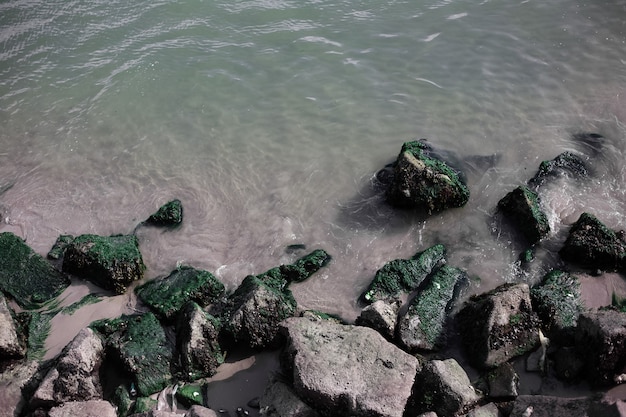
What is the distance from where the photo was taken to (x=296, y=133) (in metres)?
9.91

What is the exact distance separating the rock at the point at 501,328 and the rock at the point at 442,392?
531mm

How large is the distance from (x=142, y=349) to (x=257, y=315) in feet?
4.61

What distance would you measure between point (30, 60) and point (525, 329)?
11.5m

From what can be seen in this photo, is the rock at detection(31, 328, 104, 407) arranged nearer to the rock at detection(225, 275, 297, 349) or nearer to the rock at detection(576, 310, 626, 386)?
the rock at detection(225, 275, 297, 349)

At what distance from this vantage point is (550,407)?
17.5ft

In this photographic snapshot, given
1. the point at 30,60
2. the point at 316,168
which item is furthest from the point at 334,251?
the point at 30,60

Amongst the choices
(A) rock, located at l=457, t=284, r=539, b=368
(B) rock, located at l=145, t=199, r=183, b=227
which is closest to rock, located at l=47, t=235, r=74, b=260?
(B) rock, located at l=145, t=199, r=183, b=227

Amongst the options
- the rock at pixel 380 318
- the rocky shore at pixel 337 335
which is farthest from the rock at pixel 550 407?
the rock at pixel 380 318

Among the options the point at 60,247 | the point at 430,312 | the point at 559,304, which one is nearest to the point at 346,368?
the point at 430,312

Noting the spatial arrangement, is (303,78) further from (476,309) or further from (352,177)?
(476,309)

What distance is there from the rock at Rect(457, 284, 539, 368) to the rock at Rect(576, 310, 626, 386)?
0.57m

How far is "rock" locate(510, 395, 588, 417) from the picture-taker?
5239 millimetres

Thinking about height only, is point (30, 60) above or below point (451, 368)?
above

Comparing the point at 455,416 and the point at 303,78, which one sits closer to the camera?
the point at 455,416
